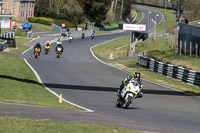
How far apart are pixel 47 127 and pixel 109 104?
904cm

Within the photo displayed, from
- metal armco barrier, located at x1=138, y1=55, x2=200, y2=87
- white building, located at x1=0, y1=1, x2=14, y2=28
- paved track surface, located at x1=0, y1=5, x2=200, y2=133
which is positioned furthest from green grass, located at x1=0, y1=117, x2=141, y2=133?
white building, located at x1=0, y1=1, x2=14, y2=28

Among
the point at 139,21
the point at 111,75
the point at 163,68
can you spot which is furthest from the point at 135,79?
the point at 139,21

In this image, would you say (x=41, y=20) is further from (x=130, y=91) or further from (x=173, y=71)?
(x=130, y=91)

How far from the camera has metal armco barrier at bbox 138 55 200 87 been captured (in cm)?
3209

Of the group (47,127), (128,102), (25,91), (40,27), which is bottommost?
(40,27)

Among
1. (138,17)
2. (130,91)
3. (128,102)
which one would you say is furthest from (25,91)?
(138,17)

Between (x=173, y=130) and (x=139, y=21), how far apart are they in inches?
4616

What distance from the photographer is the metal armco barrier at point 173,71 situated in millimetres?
32094

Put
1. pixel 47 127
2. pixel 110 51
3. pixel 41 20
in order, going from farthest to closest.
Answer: pixel 41 20
pixel 110 51
pixel 47 127

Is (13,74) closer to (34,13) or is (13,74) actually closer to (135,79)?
(135,79)

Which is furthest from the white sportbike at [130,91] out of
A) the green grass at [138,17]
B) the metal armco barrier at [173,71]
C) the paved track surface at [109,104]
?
the green grass at [138,17]

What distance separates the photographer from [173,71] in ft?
119

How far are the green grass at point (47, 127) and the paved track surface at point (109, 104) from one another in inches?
38.0

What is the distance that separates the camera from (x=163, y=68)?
38625 millimetres
